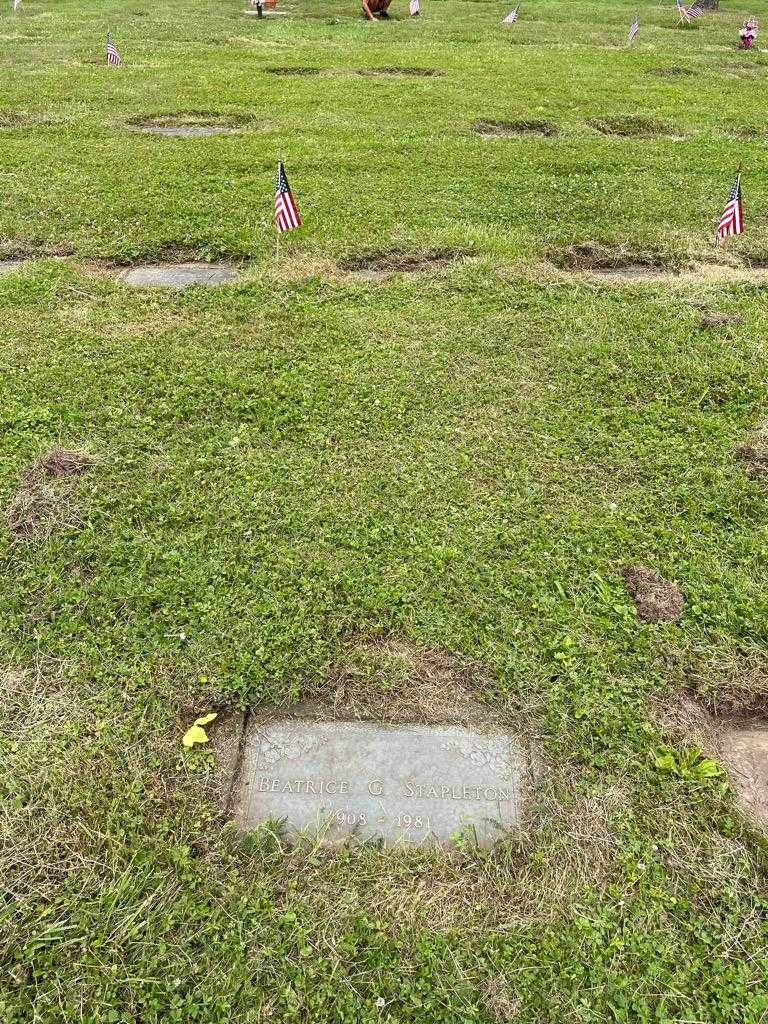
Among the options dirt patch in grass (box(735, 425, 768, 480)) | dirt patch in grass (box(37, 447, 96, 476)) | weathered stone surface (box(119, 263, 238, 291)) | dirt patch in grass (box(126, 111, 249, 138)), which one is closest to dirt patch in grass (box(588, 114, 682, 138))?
dirt patch in grass (box(126, 111, 249, 138))

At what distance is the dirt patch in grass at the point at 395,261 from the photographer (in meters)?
6.11

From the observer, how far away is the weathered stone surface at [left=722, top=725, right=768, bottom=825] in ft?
8.64

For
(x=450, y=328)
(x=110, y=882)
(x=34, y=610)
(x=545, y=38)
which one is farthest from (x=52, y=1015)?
(x=545, y=38)

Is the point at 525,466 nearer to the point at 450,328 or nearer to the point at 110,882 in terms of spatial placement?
the point at 450,328

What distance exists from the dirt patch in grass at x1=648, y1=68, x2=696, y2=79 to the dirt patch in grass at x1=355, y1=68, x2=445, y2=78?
4094mm

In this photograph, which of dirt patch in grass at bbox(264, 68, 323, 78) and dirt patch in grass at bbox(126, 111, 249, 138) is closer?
dirt patch in grass at bbox(126, 111, 249, 138)

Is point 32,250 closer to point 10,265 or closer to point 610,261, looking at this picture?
point 10,265

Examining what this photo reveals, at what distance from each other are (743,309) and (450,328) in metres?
2.40

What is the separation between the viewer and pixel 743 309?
559 centimetres

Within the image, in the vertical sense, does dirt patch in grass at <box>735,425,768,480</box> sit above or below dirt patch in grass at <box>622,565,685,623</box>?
above

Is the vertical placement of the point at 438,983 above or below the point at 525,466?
below

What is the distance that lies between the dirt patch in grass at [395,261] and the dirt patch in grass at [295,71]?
851cm

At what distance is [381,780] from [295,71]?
13.8 m

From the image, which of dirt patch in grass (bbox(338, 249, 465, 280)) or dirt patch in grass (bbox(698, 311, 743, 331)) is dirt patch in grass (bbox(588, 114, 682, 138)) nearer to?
dirt patch in grass (bbox(338, 249, 465, 280))
